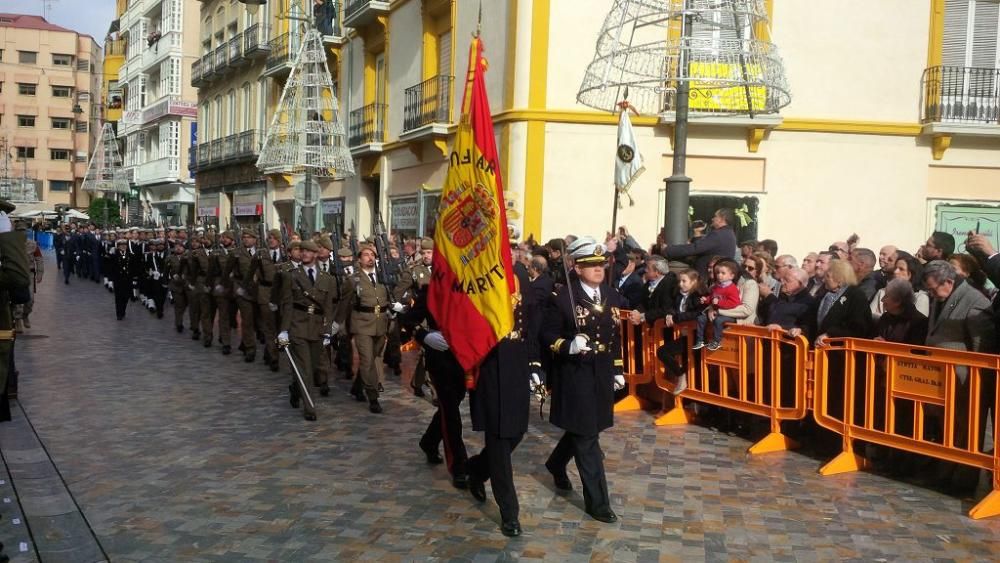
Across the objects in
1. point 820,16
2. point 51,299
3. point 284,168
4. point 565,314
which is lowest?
point 51,299

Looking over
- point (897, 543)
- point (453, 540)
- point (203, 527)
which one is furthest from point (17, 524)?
point (897, 543)

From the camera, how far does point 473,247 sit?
6.20 meters

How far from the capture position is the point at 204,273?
15.5m

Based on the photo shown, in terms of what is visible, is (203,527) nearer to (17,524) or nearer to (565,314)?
(17,524)

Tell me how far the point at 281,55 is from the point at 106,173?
2620cm

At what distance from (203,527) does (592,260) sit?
9.53ft

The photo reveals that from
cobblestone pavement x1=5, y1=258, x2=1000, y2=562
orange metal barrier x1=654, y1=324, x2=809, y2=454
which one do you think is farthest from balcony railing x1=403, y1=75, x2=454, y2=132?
orange metal barrier x1=654, y1=324, x2=809, y2=454

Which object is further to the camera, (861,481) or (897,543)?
(861,481)

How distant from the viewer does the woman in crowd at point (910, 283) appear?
820 cm

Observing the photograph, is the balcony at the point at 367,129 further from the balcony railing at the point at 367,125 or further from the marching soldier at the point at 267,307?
the marching soldier at the point at 267,307

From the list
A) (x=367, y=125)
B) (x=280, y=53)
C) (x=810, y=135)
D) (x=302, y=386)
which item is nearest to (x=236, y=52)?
(x=280, y=53)

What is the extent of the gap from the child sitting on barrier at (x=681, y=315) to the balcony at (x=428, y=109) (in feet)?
36.2

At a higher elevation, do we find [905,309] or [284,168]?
[284,168]

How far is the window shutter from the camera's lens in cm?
1730
